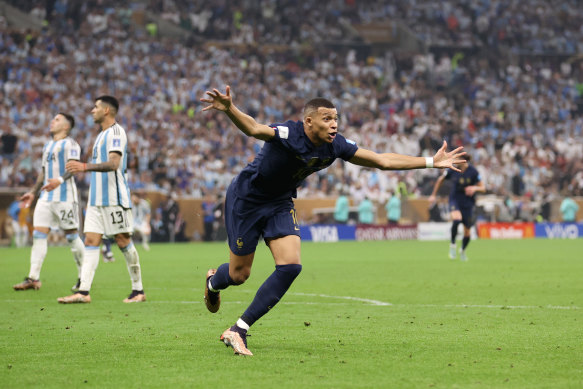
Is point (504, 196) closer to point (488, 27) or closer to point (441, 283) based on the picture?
point (488, 27)

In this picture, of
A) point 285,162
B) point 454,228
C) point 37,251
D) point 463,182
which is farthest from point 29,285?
point 454,228

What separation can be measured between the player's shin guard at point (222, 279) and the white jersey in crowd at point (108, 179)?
4.04m

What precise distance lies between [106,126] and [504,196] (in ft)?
101

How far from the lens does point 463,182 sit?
22.1 metres

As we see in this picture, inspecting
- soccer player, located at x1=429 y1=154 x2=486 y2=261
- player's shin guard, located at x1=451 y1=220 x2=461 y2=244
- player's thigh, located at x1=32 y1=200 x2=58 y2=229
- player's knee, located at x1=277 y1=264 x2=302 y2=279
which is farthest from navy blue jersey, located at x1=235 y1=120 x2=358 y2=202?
player's shin guard, located at x1=451 y1=220 x2=461 y2=244

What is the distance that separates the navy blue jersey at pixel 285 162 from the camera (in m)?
7.54

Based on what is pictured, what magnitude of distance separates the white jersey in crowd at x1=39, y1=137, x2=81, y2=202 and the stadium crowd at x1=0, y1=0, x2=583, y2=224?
1811 centimetres

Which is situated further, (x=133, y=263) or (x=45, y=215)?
(x=45, y=215)

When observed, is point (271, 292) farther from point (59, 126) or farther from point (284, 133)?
point (59, 126)

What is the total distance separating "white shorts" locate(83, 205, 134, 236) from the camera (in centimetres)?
1222

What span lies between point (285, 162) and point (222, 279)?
149cm

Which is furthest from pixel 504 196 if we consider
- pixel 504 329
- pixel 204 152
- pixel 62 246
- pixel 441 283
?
pixel 504 329

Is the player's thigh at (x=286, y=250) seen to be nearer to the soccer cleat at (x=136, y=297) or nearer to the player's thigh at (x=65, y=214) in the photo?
the soccer cleat at (x=136, y=297)

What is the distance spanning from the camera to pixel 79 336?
8.61 m
